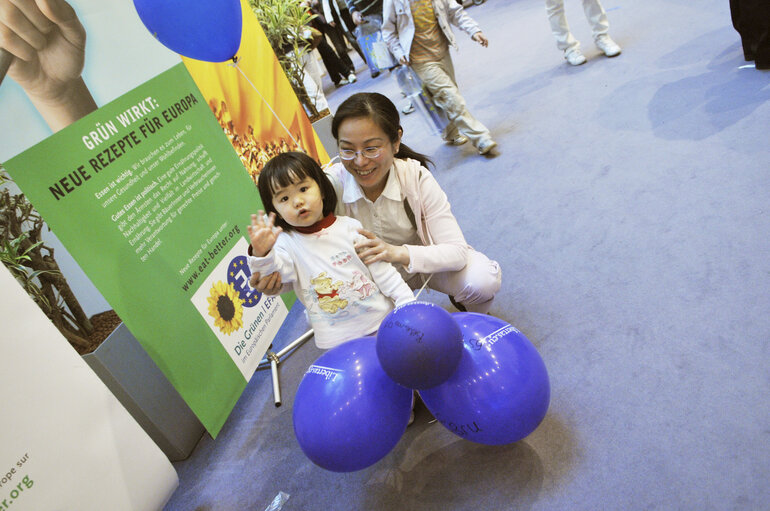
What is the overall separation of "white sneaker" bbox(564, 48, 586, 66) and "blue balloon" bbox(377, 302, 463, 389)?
3.77 m

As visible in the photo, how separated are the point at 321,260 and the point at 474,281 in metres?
0.57

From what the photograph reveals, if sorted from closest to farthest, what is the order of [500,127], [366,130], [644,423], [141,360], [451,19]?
[644,423] → [366,130] → [141,360] → [451,19] → [500,127]

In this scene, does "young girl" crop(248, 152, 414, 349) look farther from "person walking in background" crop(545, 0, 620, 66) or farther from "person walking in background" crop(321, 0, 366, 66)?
"person walking in background" crop(321, 0, 366, 66)

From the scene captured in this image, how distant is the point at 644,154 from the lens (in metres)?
2.69

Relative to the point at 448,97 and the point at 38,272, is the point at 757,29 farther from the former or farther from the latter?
the point at 38,272

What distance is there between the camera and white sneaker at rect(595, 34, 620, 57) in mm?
4078

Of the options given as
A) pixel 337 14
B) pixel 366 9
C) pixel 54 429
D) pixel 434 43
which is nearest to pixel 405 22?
pixel 434 43

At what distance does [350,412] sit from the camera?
4.44 ft

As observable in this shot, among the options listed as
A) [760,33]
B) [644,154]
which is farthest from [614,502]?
[760,33]

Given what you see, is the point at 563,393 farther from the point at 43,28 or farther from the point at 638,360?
the point at 43,28

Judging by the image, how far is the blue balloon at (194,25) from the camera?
184cm

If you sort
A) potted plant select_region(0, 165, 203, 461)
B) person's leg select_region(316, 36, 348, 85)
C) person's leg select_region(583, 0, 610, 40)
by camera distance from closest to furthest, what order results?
potted plant select_region(0, 165, 203, 461) < person's leg select_region(583, 0, 610, 40) < person's leg select_region(316, 36, 348, 85)

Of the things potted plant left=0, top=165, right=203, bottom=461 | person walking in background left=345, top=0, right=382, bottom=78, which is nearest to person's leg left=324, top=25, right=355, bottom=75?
person walking in background left=345, top=0, right=382, bottom=78

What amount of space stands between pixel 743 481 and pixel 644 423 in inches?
10.6
